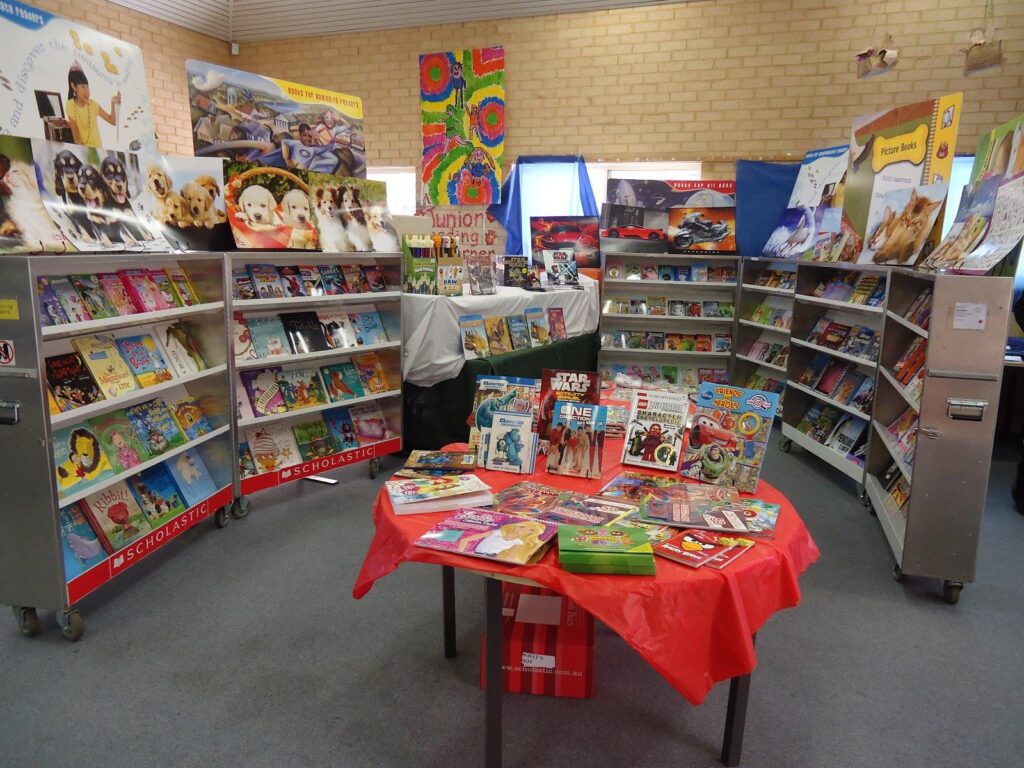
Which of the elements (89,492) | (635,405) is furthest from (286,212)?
(635,405)

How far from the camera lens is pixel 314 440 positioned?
14.6ft

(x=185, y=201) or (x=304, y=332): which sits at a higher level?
(x=185, y=201)

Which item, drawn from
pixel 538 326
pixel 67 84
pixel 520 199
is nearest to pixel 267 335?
pixel 67 84

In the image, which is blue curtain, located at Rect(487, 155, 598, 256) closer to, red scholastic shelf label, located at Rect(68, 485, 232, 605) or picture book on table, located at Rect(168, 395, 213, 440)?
picture book on table, located at Rect(168, 395, 213, 440)

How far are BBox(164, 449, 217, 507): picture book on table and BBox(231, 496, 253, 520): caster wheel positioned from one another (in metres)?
0.18

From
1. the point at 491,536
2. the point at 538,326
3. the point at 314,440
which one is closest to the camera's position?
the point at 491,536

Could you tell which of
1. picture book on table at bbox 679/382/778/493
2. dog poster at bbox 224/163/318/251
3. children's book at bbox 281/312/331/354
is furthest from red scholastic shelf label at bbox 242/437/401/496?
picture book on table at bbox 679/382/778/493

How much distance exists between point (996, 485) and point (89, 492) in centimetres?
566

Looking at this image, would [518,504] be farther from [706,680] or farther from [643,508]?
[706,680]

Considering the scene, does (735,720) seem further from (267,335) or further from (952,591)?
(267,335)

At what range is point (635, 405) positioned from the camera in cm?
249

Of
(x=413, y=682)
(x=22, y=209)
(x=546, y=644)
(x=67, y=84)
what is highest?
(x=67, y=84)

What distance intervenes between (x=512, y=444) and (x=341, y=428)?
8.40 ft

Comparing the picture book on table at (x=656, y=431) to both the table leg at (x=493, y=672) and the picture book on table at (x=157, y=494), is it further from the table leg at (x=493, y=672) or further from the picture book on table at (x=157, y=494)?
the picture book on table at (x=157, y=494)
